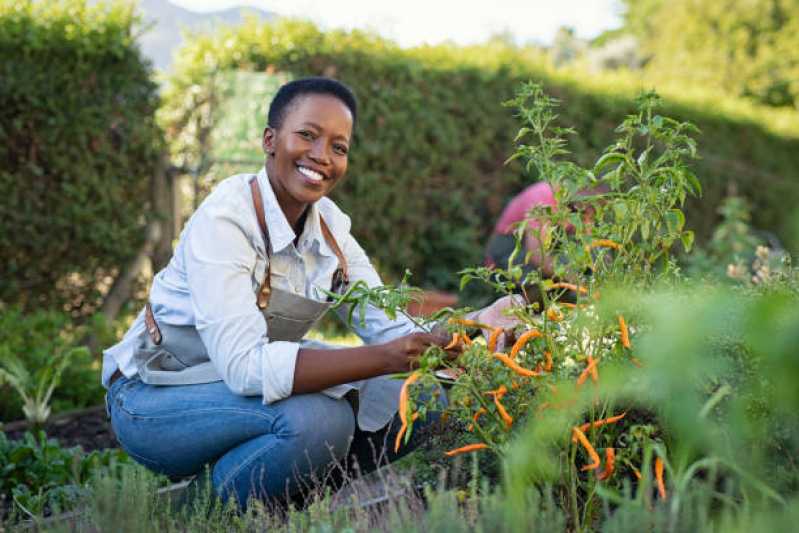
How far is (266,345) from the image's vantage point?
2471mm

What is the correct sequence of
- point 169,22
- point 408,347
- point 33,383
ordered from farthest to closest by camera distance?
point 169,22, point 33,383, point 408,347

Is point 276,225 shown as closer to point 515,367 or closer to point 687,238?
point 515,367

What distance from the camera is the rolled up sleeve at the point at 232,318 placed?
Answer: 97.2 inches

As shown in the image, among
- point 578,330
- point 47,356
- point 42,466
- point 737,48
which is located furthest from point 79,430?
point 737,48

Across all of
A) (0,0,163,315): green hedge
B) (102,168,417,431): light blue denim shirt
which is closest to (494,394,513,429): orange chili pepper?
(102,168,417,431): light blue denim shirt

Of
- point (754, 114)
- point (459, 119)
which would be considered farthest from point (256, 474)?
point (754, 114)

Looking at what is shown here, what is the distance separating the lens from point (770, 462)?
6.46 ft

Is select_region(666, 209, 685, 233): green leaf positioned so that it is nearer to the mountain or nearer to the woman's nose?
the woman's nose

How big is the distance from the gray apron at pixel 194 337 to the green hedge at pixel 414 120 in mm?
3440

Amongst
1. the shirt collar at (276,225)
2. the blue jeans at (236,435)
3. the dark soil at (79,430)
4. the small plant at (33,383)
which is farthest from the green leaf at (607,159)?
the dark soil at (79,430)

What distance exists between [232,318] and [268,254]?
365mm

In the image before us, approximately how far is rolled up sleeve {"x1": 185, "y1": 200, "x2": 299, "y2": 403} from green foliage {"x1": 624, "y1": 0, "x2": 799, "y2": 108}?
20.0 m

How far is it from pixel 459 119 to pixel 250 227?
5.29 metres

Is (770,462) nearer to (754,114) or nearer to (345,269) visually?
(345,269)
